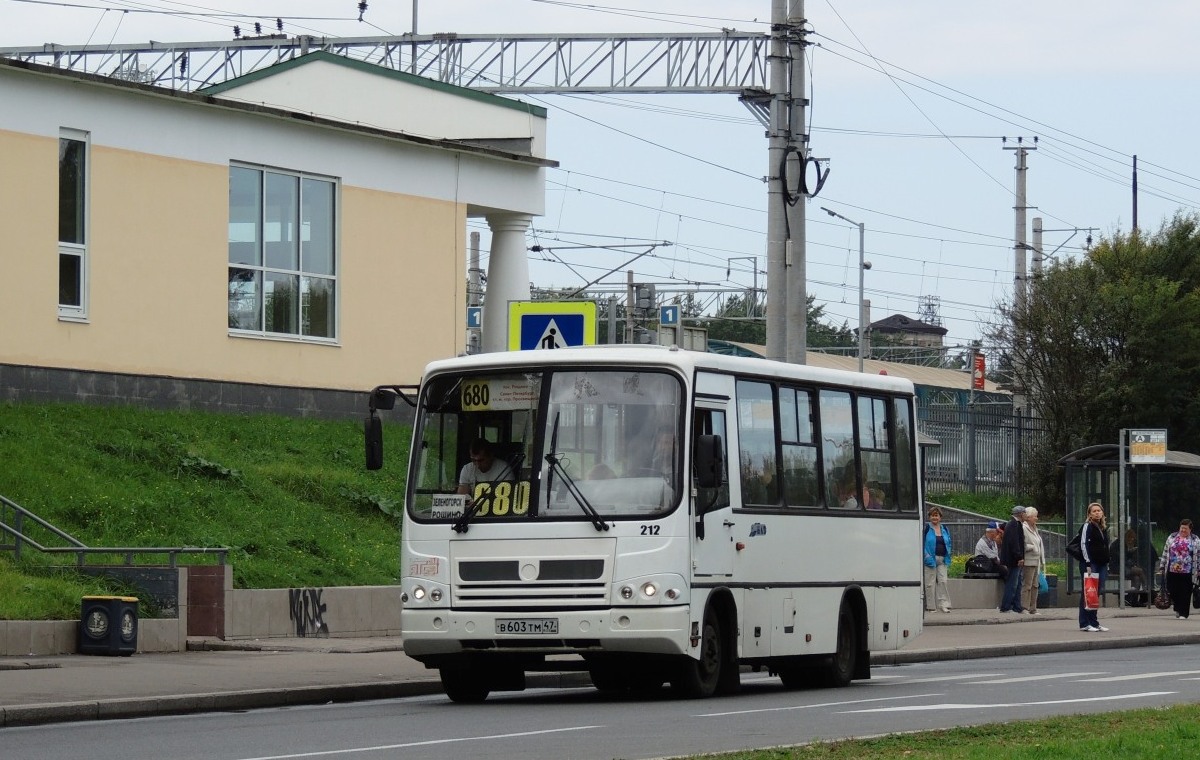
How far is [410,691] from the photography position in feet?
61.0

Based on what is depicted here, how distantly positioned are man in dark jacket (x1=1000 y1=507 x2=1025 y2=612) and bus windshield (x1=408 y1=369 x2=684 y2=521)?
62.3 ft

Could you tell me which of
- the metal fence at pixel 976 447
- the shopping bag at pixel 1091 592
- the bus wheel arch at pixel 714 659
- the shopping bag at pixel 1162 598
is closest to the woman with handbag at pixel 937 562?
the shopping bag at pixel 1091 592

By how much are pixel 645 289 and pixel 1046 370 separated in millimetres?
17441

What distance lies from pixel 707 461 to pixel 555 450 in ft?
4.05

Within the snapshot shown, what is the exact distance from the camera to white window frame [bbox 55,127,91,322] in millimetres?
29844

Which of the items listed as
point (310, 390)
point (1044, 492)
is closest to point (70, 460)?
point (310, 390)

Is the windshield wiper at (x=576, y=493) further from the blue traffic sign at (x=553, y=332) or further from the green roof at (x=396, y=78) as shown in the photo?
the green roof at (x=396, y=78)

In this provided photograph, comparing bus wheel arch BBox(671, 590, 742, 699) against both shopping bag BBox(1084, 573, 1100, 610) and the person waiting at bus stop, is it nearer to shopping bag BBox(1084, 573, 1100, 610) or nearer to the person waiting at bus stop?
shopping bag BBox(1084, 573, 1100, 610)

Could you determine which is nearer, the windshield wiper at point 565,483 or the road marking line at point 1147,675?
Answer: the windshield wiper at point 565,483

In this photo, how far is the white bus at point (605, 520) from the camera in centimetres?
1628

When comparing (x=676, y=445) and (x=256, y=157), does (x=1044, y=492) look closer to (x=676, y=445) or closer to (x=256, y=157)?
(x=256, y=157)

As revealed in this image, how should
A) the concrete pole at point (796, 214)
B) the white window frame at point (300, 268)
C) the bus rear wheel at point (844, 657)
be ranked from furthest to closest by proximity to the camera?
the white window frame at point (300, 268)
the concrete pole at point (796, 214)
the bus rear wheel at point (844, 657)

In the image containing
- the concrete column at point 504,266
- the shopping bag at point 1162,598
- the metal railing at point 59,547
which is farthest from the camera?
the concrete column at point 504,266

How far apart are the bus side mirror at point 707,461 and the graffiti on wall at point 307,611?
325 inches
